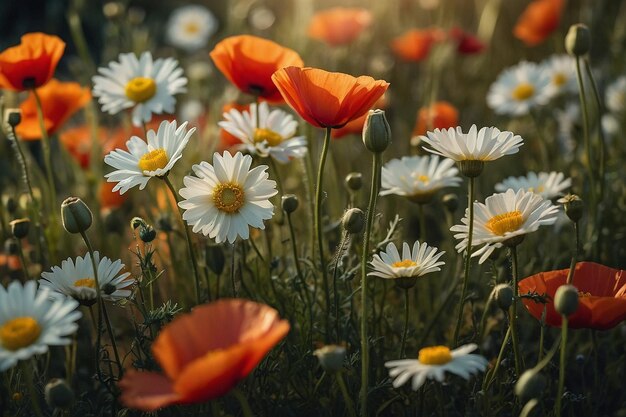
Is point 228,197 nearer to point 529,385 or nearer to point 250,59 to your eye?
point 250,59

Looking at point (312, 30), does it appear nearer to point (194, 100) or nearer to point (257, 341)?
point (194, 100)

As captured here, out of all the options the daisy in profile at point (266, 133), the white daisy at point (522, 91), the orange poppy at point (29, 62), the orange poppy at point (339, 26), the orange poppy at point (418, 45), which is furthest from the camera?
the orange poppy at point (339, 26)

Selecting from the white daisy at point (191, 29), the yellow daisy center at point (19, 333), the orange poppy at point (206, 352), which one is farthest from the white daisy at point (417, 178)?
the white daisy at point (191, 29)

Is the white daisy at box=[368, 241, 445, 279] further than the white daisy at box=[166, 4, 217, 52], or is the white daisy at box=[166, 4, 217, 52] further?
the white daisy at box=[166, 4, 217, 52]

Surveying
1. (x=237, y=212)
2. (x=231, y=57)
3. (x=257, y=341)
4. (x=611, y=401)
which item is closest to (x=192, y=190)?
(x=237, y=212)

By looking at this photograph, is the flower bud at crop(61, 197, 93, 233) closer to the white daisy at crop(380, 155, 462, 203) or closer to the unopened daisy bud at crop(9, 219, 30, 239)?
the unopened daisy bud at crop(9, 219, 30, 239)

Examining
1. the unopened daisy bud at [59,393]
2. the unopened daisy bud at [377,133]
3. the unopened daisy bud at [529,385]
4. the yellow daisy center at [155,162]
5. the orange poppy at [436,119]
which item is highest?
the unopened daisy bud at [377,133]

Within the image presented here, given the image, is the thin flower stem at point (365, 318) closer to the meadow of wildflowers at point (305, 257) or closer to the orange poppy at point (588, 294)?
the meadow of wildflowers at point (305, 257)

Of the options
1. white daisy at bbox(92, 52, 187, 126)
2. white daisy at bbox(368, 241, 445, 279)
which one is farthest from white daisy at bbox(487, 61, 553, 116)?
white daisy at bbox(368, 241, 445, 279)
